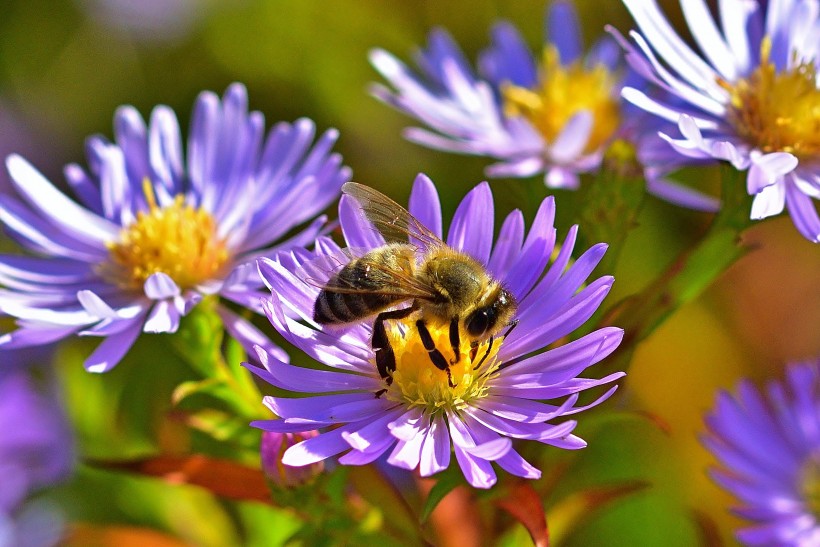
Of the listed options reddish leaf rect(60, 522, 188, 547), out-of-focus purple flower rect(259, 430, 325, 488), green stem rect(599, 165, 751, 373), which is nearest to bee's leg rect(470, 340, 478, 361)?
green stem rect(599, 165, 751, 373)

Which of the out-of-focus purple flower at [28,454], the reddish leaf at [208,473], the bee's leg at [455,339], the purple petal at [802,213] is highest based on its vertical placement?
the purple petal at [802,213]

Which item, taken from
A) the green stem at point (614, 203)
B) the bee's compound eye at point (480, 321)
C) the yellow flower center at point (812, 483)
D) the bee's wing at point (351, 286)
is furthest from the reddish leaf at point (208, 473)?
the yellow flower center at point (812, 483)

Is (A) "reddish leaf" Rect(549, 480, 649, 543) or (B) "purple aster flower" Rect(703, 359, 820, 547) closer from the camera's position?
(A) "reddish leaf" Rect(549, 480, 649, 543)

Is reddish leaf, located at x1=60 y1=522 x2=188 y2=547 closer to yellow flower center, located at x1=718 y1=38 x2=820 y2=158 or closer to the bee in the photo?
the bee

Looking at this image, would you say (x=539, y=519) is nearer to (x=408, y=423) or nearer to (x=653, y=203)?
(x=408, y=423)

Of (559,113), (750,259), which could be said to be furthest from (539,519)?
(750,259)

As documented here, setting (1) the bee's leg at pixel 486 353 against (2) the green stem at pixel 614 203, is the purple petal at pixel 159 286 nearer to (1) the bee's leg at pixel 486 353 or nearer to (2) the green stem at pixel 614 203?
(1) the bee's leg at pixel 486 353
